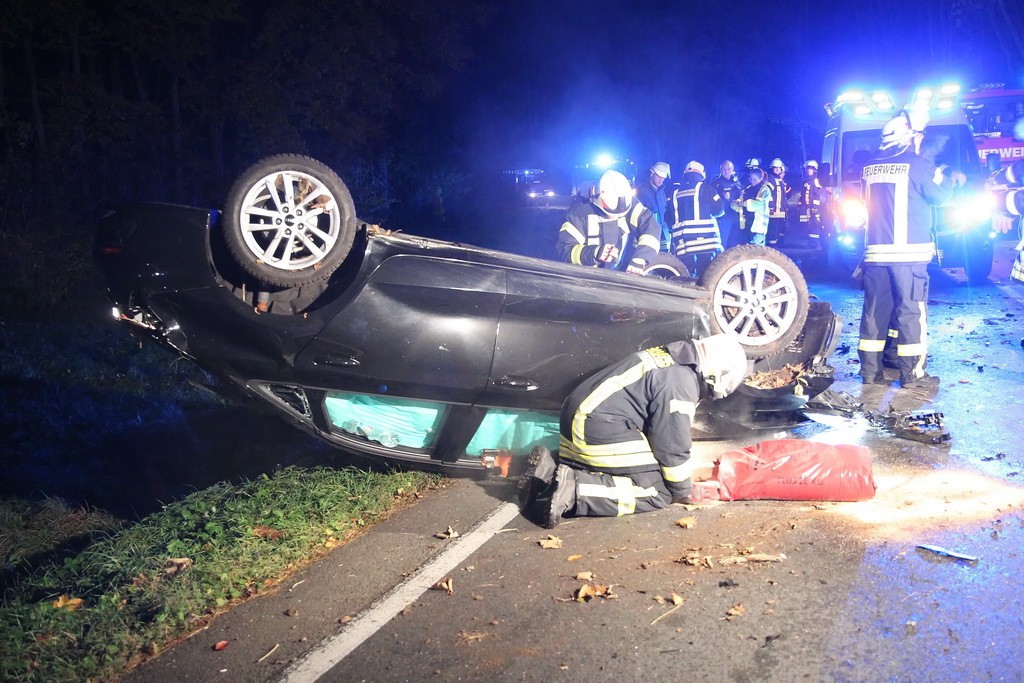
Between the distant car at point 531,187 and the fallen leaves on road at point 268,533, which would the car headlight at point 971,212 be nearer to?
the fallen leaves on road at point 268,533

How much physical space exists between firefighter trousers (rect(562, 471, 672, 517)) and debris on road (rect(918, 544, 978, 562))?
130 cm

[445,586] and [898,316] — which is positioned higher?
[898,316]

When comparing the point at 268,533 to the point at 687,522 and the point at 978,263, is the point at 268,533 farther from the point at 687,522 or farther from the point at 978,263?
the point at 978,263

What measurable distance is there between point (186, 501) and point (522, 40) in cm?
3282

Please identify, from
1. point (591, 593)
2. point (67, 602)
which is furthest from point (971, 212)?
point (67, 602)

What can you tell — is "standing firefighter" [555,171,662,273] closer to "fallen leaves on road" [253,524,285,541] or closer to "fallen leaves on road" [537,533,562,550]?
"fallen leaves on road" [537,533,562,550]

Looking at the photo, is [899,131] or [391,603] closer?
[391,603]

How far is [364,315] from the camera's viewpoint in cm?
457

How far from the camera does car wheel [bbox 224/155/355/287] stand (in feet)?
14.6

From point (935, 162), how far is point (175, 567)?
39.8 ft

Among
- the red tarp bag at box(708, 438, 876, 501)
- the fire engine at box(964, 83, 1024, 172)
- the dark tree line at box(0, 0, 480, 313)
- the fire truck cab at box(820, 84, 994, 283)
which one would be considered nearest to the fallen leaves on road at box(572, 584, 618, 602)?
the red tarp bag at box(708, 438, 876, 501)

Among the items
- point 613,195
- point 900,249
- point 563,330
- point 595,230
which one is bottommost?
point 563,330

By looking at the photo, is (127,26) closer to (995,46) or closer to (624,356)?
(624,356)

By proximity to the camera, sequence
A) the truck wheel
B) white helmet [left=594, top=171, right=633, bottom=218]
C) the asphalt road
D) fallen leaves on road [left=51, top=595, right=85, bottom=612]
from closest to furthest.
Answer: the asphalt road → fallen leaves on road [left=51, top=595, right=85, bottom=612] → white helmet [left=594, top=171, right=633, bottom=218] → the truck wheel
